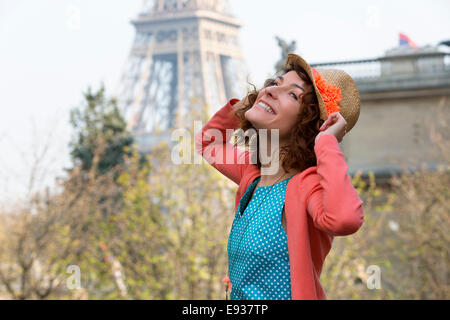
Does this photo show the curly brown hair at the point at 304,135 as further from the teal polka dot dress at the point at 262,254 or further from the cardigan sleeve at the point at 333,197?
the cardigan sleeve at the point at 333,197

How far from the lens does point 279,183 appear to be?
5.93 feet

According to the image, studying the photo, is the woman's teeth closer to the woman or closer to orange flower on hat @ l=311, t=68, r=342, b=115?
the woman

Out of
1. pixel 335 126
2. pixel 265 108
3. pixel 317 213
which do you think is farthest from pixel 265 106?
pixel 317 213

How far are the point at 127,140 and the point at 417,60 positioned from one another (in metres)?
9.30

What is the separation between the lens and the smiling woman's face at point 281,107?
182 cm

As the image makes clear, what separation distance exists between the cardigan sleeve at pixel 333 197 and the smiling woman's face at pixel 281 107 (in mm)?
274

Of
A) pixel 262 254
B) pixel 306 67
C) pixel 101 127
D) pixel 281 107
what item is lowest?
pixel 262 254

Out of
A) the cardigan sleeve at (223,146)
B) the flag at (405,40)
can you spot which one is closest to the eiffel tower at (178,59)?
the flag at (405,40)

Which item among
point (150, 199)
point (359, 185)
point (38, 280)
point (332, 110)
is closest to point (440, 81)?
point (359, 185)

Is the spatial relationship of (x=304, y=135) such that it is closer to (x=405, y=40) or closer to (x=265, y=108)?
(x=265, y=108)

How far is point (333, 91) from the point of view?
1.76 meters

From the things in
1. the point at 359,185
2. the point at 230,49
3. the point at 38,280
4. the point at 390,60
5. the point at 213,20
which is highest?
the point at 213,20

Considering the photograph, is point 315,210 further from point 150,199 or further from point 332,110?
point 150,199

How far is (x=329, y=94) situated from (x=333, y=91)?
21mm
